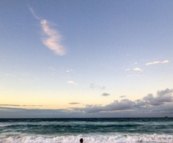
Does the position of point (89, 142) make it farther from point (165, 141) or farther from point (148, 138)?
point (165, 141)

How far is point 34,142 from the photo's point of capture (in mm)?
20750

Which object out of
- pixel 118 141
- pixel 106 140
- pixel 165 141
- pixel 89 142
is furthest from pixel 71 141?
pixel 165 141

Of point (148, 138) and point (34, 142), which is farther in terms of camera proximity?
point (148, 138)

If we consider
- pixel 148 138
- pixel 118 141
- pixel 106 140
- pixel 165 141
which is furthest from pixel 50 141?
pixel 165 141

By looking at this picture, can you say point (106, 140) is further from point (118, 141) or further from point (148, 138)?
point (148, 138)

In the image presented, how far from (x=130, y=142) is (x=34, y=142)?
10743 mm

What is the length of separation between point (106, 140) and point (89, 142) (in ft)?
7.06

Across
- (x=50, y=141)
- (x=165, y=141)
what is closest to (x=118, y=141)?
(x=165, y=141)

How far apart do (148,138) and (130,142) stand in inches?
111

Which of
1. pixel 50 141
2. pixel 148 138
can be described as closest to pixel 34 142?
pixel 50 141

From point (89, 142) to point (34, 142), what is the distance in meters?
6.15

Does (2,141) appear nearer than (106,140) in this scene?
Yes

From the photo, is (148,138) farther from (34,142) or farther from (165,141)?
(34,142)

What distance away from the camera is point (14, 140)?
68.4ft
